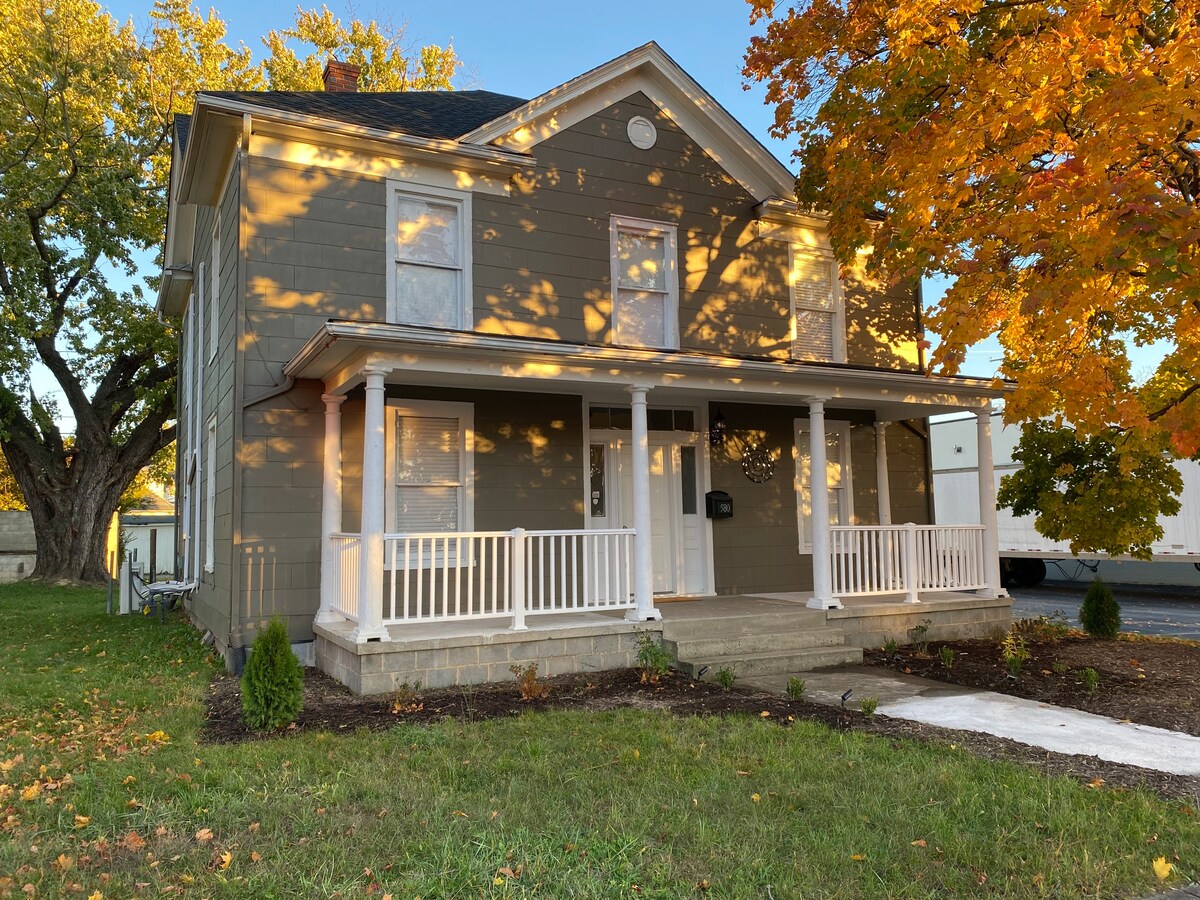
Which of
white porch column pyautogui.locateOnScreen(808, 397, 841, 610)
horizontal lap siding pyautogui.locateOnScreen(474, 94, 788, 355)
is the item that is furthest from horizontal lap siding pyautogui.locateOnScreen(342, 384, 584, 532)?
white porch column pyautogui.locateOnScreen(808, 397, 841, 610)

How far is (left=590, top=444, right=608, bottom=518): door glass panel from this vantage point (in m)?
9.87

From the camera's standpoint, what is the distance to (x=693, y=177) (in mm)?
10648

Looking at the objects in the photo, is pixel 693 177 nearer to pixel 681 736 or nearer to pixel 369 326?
pixel 369 326

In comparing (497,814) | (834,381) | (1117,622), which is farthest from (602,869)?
(1117,622)

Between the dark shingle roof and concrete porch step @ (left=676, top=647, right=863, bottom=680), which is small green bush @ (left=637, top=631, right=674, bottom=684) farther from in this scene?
the dark shingle roof

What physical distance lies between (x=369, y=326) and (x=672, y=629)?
3959 mm

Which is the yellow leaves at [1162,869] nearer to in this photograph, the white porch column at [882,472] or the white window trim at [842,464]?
the white window trim at [842,464]

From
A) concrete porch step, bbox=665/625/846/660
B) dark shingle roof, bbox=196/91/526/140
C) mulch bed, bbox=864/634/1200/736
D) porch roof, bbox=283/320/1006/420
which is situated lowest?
mulch bed, bbox=864/634/1200/736

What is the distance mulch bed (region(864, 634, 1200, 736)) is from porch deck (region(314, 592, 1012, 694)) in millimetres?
367

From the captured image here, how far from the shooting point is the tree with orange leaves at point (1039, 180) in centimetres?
617

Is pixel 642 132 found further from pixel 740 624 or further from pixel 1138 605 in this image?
pixel 1138 605

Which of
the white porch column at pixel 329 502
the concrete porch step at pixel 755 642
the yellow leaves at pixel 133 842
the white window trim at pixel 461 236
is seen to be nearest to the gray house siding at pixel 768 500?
the concrete porch step at pixel 755 642

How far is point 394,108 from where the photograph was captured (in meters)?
9.91

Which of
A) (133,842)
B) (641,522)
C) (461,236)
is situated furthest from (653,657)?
(461,236)
